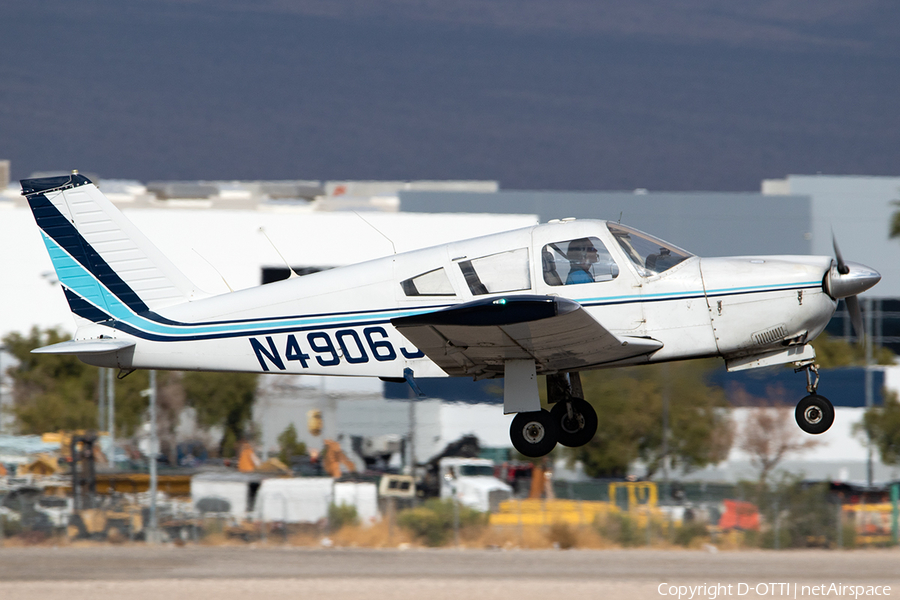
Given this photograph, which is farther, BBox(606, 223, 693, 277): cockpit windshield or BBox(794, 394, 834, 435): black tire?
BBox(606, 223, 693, 277): cockpit windshield

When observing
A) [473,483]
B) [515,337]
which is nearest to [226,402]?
[473,483]

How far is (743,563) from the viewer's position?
31.9 metres

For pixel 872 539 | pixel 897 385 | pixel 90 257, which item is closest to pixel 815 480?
pixel 872 539

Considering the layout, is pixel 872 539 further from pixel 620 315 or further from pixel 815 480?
→ pixel 620 315

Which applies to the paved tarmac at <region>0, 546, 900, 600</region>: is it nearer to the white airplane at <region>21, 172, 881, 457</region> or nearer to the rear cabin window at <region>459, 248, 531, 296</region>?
the white airplane at <region>21, 172, 881, 457</region>

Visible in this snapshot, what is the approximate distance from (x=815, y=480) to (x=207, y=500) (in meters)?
19.6

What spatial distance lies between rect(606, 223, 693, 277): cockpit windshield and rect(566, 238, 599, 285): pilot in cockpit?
12.7 inches

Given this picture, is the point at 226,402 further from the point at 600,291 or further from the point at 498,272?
the point at 600,291

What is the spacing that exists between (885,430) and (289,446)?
760 inches

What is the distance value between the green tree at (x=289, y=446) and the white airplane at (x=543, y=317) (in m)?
22.1

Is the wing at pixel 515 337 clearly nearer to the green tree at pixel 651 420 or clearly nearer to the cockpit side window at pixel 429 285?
the cockpit side window at pixel 429 285

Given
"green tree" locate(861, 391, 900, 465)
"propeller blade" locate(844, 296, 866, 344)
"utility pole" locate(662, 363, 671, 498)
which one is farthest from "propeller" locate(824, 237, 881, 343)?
"green tree" locate(861, 391, 900, 465)

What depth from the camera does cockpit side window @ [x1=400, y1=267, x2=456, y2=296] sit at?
1129 cm

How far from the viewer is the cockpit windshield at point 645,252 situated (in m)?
11.2
